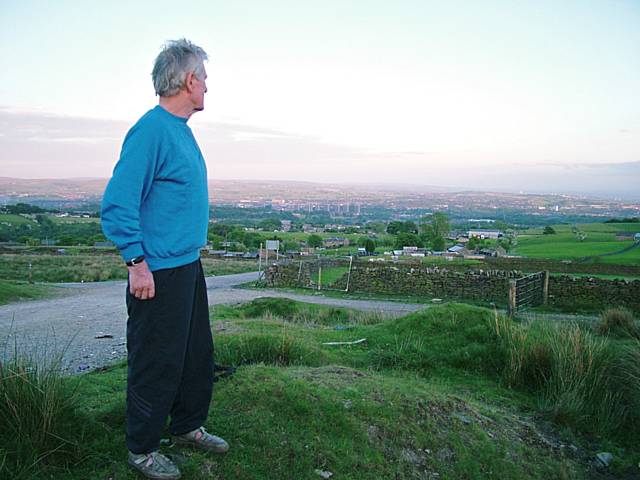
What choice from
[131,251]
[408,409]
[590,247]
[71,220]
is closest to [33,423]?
[131,251]

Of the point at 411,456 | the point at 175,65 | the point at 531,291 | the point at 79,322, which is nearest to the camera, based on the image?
the point at 175,65

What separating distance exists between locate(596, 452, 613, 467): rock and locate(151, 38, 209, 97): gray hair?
5.10m

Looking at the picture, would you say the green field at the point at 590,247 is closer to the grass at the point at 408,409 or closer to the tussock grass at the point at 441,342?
the tussock grass at the point at 441,342

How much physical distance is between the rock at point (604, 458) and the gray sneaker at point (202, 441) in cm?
381

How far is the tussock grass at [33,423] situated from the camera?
324 cm

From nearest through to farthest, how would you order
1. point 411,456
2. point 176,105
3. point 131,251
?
point 131,251 → point 176,105 → point 411,456

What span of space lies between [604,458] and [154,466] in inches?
173

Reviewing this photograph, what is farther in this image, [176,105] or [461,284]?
[461,284]

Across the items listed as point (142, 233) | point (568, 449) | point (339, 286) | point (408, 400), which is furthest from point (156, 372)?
point (339, 286)

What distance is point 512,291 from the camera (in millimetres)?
14617

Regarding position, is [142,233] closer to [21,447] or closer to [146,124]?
[146,124]

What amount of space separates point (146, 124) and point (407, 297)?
20.7m

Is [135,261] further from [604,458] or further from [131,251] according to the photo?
[604,458]

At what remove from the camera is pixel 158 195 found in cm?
329
